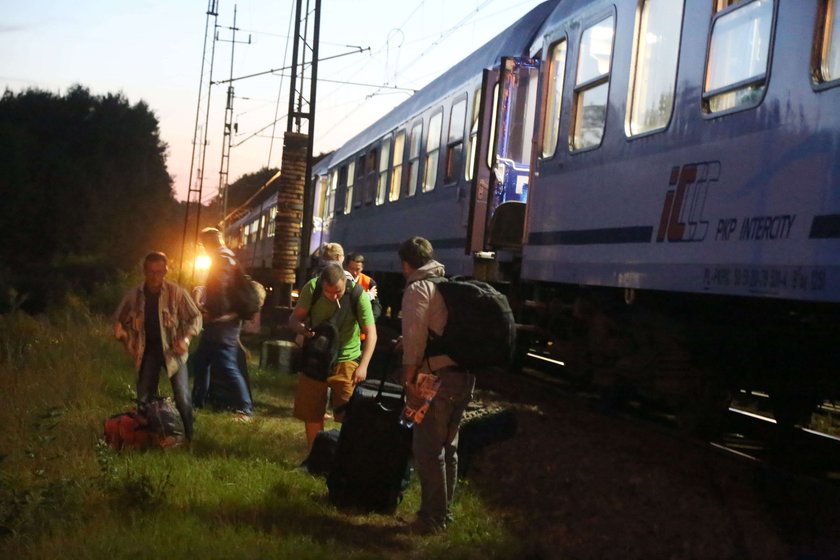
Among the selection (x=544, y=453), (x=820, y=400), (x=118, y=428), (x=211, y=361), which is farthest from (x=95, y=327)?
(x=820, y=400)

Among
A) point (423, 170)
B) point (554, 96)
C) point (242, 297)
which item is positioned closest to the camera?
point (242, 297)

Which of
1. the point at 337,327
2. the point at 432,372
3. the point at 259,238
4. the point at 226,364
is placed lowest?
the point at 226,364

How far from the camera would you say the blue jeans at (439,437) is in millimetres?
6770

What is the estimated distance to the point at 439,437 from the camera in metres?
6.81

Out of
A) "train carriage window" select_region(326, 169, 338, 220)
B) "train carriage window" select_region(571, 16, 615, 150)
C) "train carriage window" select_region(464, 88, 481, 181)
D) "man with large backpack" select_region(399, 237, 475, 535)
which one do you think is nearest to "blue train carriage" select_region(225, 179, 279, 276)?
"train carriage window" select_region(326, 169, 338, 220)

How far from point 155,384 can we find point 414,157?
8.40m

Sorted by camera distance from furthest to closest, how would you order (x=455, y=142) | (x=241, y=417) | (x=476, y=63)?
(x=455, y=142) < (x=476, y=63) < (x=241, y=417)

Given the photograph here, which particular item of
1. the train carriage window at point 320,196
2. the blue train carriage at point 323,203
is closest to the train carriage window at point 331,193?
the blue train carriage at point 323,203

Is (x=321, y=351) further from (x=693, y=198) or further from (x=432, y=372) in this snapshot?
(x=693, y=198)

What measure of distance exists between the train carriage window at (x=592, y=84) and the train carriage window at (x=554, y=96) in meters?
0.42

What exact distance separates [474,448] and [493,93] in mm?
4868

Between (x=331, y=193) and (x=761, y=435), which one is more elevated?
(x=331, y=193)

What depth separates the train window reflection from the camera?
6.61 m

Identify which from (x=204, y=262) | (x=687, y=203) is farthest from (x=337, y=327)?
(x=204, y=262)
